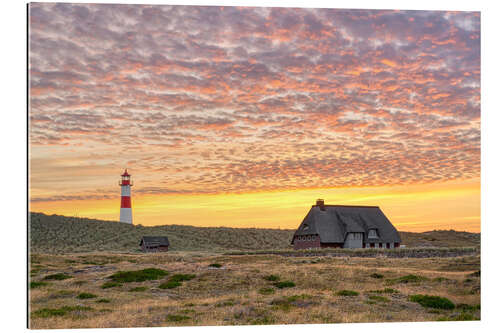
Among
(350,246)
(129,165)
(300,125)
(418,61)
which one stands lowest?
(350,246)

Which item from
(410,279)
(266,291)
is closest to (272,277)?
(266,291)

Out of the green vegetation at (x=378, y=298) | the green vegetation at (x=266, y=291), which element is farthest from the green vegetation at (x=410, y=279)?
the green vegetation at (x=266, y=291)

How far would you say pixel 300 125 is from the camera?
3503cm

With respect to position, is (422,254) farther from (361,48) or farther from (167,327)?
(167,327)

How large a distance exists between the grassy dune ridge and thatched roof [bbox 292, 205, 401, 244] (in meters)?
18.5

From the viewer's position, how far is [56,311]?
26844 mm

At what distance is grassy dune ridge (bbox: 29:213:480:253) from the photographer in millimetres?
90062

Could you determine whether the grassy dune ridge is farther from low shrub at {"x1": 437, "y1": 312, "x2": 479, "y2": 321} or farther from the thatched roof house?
low shrub at {"x1": 437, "y1": 312, "x2": 479, "y2": 321}

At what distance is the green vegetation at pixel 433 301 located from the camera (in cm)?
2867

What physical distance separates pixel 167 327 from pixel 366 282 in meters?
14.9

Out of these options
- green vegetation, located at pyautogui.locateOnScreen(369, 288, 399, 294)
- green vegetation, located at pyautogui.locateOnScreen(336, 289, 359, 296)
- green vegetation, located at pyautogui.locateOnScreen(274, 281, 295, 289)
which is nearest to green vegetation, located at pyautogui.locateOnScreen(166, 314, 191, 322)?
green vegetation, located at pyautogui.locateOnScreen(336, 289, 359, 296)

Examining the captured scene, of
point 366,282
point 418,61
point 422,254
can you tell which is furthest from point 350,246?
point 418,61

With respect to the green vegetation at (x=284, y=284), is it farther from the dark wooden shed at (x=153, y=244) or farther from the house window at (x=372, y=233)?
the dark wooden shed at (x=153, y=244)

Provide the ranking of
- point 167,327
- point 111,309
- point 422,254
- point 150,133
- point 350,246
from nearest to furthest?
point 167,327 → point 111,309 → point 150,133 → point 422,254 → point 350,246
